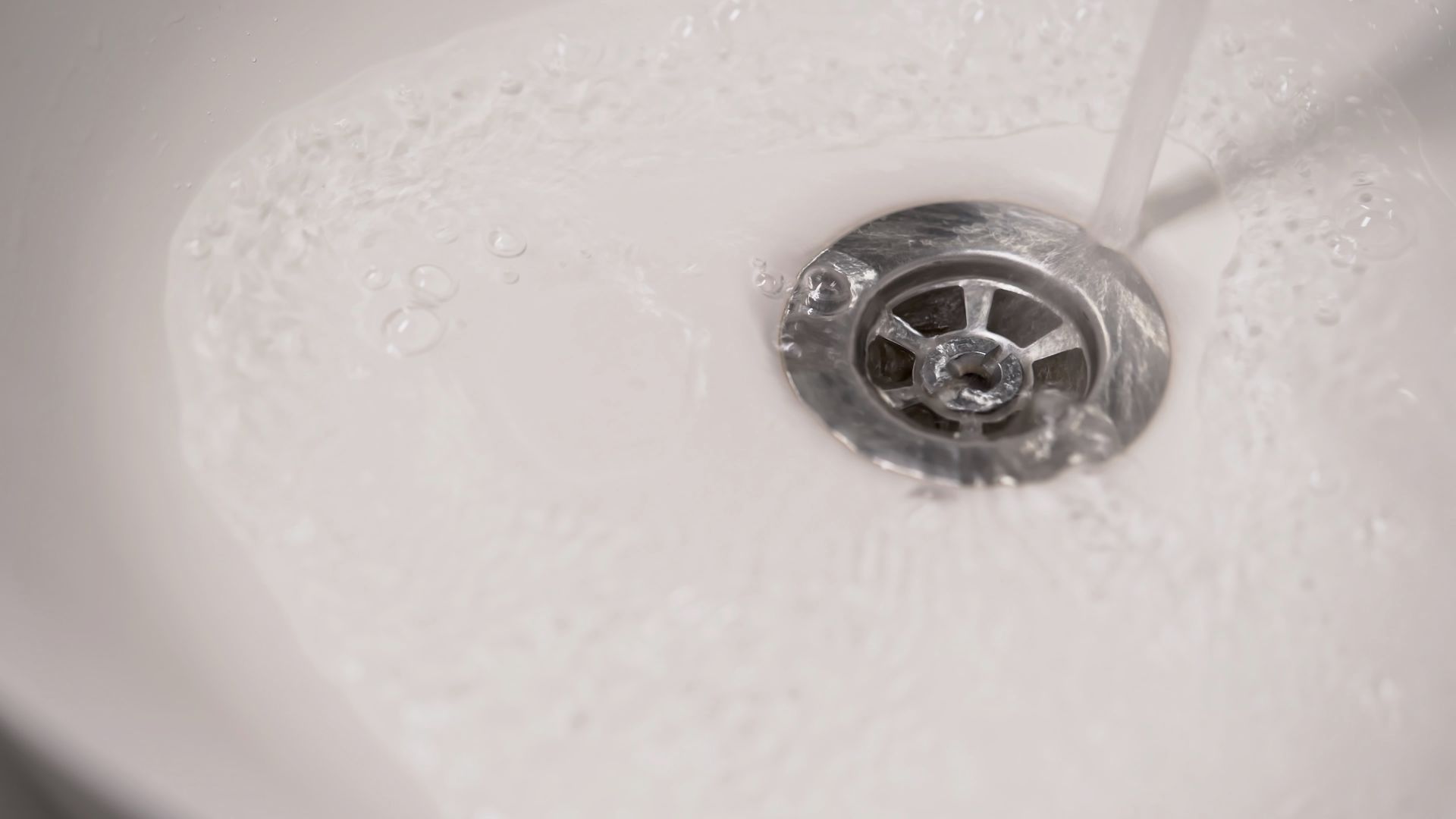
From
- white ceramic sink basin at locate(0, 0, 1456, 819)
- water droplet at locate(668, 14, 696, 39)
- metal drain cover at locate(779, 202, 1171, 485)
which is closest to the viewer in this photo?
white ceramic sink basin at locate(0, 0, 1456, 819)

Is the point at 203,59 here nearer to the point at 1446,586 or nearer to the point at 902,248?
the point at 902,248

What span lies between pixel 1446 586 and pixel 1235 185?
0.20 m

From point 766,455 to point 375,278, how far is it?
0.16 m

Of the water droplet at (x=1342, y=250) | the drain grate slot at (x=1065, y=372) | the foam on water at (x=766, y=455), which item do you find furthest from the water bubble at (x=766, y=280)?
the water droplet at (x=1342, y=250)

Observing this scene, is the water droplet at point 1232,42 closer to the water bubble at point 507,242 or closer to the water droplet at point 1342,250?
the water droplet at point 1342,250

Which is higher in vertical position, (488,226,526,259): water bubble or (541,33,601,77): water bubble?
(541,33,601,77): water bubble

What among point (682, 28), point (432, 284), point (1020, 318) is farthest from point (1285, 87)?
point (432, 284)

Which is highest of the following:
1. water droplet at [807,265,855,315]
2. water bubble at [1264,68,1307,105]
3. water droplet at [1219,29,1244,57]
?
water droplet at [1219,29,1244,57]

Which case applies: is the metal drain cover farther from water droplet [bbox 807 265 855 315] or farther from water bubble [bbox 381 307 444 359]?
water bubble [bbox 381 307 444 359]

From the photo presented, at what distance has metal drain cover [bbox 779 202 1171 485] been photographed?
0.48m

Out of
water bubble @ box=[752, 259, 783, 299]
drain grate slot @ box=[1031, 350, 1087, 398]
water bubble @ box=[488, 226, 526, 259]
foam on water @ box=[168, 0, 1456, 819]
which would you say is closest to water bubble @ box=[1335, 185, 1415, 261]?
foam on water @ box=[168, 0, 1456, 819]

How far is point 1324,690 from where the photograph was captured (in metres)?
0.40

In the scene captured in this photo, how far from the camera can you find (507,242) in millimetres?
508

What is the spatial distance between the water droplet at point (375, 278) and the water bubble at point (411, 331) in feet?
0.04
